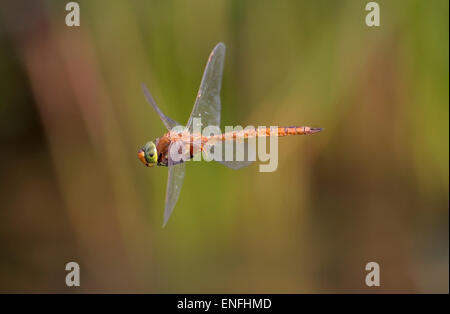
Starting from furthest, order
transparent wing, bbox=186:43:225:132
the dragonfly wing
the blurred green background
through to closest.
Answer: the blurred green background < transparent wing, bbox=186:43:225:132 < the dragonfly wing

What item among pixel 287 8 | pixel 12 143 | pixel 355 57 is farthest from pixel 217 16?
pixel 12 143

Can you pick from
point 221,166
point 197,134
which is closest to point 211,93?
point 197,134

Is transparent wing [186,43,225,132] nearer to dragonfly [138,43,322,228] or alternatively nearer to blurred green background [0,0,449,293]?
dragonfly [138,43,322,228]

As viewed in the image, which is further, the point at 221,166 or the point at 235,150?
the point at 221,166

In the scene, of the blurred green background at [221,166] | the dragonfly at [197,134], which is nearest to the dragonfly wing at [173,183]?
the dragonfly at [197,134]

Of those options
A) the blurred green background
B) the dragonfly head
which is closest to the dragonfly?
the dragonfly head

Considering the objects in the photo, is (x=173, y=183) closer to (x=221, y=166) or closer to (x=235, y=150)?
(x=235, y=150)

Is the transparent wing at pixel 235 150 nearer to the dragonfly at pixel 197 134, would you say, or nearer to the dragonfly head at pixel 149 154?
the dragonfly at pixel 197 134
